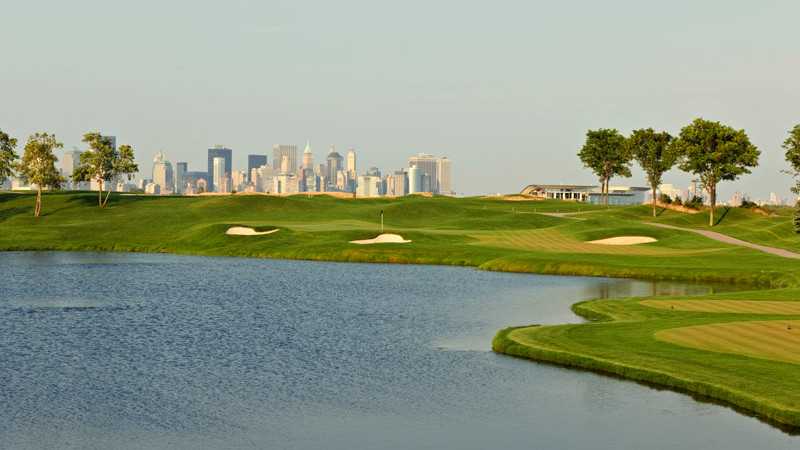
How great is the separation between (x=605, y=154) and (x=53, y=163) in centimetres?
10738

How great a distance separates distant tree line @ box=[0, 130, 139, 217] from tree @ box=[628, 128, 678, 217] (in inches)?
3609

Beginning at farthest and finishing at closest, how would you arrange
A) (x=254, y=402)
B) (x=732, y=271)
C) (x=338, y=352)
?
1. (x=732, y=271)
2. (x=338, y=352)
3. (x=254, y=402)

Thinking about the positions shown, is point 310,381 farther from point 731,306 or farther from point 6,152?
point 6,152

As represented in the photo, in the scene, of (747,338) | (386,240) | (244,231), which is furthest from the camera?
(244,231)

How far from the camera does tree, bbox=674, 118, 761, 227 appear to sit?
127 meters

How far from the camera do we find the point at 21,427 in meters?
25.7

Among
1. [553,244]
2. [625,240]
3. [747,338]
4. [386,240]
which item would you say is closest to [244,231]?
[386,240]

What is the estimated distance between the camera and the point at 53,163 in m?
137

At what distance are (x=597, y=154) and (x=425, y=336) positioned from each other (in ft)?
442

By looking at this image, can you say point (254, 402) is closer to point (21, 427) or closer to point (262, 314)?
point (21, 427)

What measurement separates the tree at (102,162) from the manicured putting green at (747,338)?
12226 centimetres

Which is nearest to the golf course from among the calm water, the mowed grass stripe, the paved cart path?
the mowed grass stripe

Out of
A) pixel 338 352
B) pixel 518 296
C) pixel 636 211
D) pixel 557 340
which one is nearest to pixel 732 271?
pixel 518 296

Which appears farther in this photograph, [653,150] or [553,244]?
[653,150]
